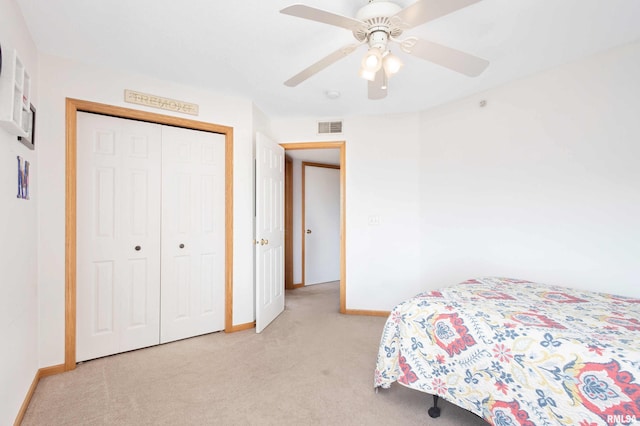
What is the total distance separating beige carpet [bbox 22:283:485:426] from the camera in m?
1.65

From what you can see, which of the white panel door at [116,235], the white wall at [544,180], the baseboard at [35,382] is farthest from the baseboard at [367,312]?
the baseboard at [35,382]

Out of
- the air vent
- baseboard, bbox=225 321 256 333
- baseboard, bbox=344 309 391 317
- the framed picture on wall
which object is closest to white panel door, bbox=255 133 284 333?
baseboard, bbox=225 321 256 333

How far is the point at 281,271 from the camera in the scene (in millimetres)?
3488

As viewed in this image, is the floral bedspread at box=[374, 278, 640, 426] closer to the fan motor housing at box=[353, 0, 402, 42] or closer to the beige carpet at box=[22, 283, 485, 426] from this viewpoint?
the beige carpet at box=[22, 283, 485, 426]

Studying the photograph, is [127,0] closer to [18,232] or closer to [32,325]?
[18,232]

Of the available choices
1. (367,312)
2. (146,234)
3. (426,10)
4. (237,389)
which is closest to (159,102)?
(146,234)

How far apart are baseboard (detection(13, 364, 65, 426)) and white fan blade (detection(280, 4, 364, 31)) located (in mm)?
2510

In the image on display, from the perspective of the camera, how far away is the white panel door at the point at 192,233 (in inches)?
104

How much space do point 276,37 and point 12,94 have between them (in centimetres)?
141

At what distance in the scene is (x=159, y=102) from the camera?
8.29 ft

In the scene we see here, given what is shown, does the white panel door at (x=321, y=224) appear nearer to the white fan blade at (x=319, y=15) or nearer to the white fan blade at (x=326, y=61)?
the white fan blade at (x=326, y=61)

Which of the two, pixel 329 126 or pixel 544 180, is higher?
pixel 329 126

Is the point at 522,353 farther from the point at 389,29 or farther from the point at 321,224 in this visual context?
the point at 321,224

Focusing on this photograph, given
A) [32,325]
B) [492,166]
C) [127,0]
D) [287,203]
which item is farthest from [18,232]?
[492,166]
